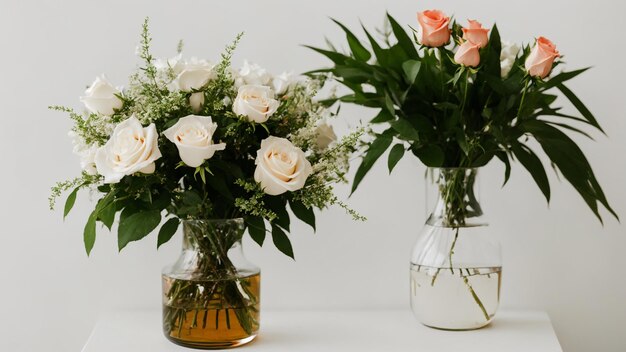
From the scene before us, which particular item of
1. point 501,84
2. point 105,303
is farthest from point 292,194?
point 105,303

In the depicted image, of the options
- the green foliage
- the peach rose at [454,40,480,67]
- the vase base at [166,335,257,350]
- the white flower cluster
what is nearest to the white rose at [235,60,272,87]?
the white flower cluster

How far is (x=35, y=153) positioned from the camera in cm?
164

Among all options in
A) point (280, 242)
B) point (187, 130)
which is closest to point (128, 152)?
point (187, 130)

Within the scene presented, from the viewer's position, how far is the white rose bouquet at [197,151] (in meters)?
1.21

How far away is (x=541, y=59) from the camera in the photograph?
1.25 m

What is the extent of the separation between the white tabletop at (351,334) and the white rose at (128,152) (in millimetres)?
338

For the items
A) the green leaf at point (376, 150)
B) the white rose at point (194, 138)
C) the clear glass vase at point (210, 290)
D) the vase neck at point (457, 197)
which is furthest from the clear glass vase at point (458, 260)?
the white rose at point (194, 138)

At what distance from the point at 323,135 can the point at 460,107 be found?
239 mm

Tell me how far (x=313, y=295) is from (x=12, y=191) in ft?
2.16

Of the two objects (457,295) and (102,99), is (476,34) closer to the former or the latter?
(457,295)

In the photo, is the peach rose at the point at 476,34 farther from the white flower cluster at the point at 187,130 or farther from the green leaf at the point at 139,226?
the green leaf at the point at 139,226

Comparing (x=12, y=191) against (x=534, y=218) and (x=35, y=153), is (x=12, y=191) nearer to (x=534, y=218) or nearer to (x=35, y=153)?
(x=35, y=153)

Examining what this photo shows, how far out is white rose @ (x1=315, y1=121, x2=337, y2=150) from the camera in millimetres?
1366

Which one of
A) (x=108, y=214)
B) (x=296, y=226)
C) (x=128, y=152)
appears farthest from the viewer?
(x=296, y=226)
